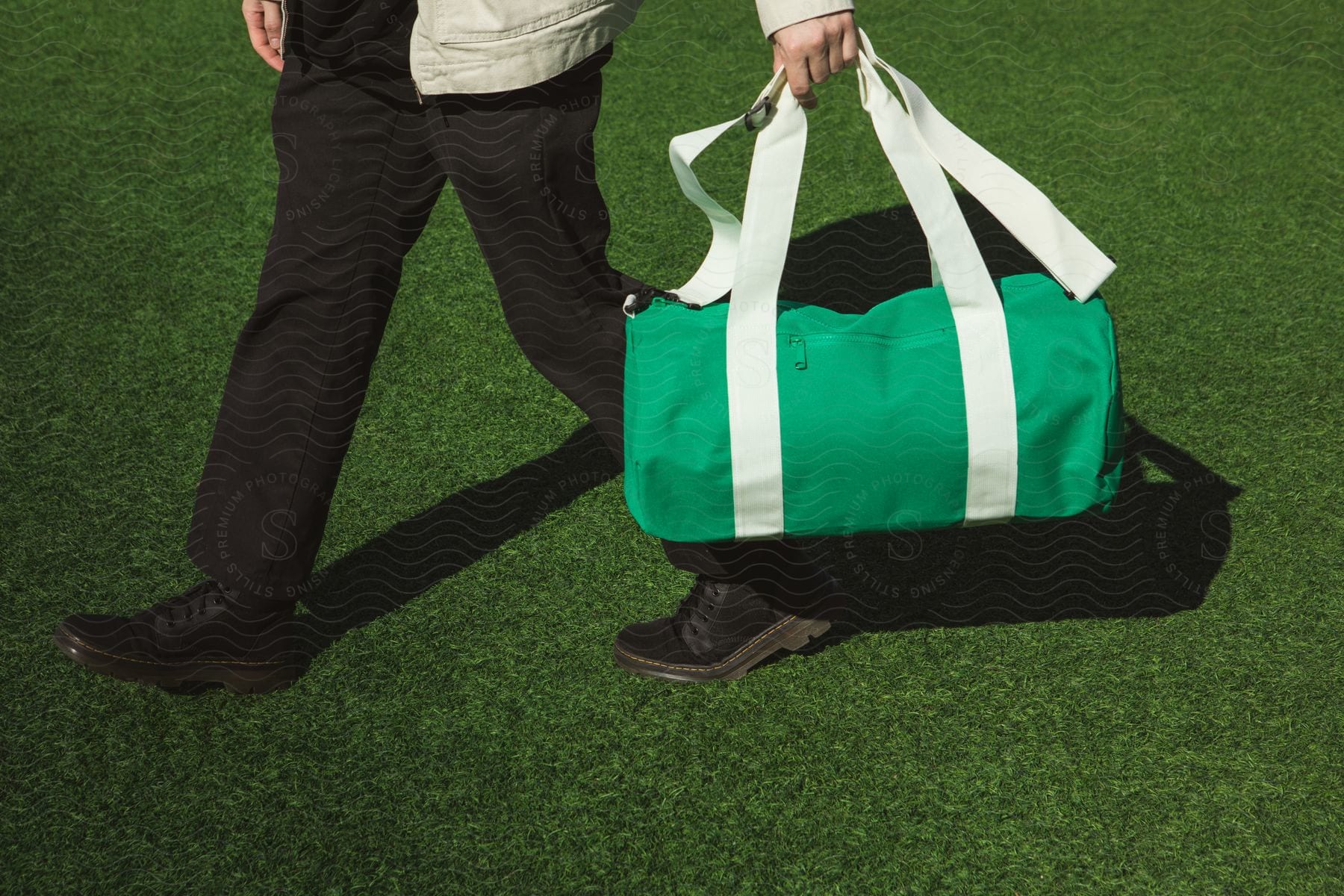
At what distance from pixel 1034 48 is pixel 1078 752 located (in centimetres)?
300

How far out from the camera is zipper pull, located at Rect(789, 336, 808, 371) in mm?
1604

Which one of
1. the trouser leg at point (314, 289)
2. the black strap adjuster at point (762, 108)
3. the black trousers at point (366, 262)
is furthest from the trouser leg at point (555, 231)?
the black strap adjuster at point (762, 108)

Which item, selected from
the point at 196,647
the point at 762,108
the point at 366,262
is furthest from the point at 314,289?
the point at 762,108

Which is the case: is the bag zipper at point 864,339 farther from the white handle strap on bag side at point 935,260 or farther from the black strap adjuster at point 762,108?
the black strap adjuster at point 762,108

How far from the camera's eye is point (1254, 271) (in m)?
3.01

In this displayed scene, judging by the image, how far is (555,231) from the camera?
1.72 metres

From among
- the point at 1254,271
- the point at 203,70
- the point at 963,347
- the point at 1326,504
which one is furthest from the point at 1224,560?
the point at 203,70

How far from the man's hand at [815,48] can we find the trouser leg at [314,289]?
564 millimetres

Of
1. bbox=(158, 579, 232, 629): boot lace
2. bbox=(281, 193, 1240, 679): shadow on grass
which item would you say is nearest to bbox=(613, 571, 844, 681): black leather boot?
bbox=(281, 193, 1240, 679): shadow on grass

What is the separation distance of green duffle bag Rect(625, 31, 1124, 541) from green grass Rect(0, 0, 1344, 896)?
0.43m

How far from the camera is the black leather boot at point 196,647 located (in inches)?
76.5

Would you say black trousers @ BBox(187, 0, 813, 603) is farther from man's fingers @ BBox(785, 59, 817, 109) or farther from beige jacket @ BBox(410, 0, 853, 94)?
man's fingers @ BBox(785, 59, 817, 109)

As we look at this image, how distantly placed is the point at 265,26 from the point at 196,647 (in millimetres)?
1036

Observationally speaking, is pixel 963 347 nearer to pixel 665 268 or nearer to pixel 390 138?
pixel 390 138
